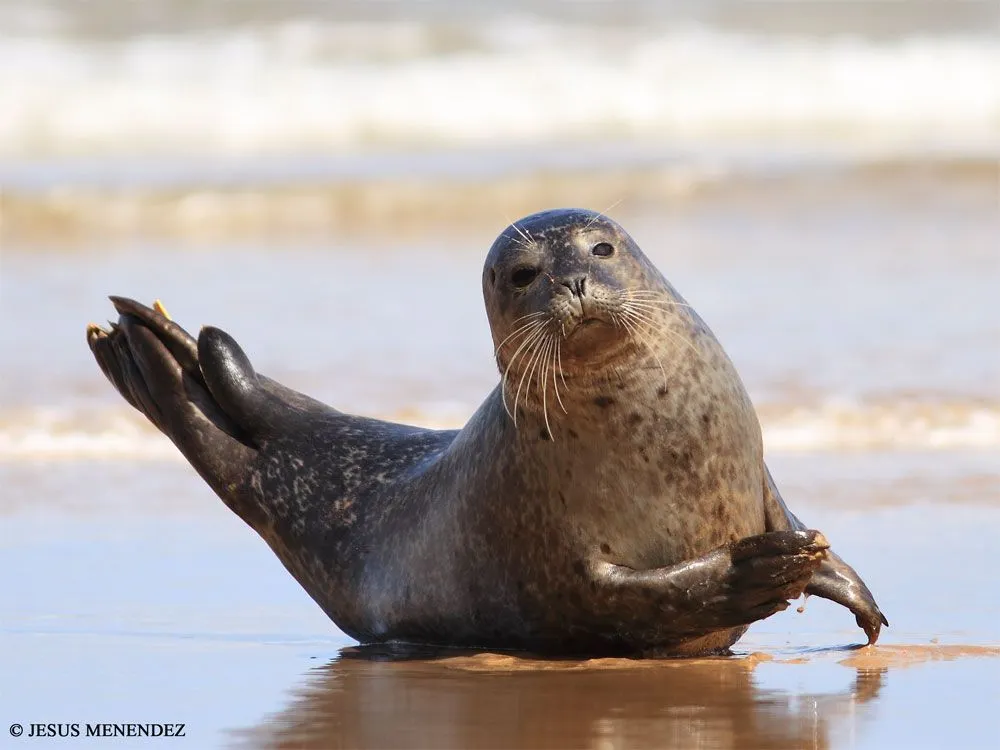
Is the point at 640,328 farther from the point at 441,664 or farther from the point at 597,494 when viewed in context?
the point at 441,664

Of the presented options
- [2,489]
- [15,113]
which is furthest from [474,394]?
[15,113]

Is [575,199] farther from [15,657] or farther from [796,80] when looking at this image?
[15,657]

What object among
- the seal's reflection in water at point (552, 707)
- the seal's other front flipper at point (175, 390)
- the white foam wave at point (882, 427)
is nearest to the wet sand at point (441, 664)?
the seal's reflection in water at point (552, 707)

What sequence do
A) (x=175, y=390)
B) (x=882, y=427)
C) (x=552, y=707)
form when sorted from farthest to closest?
(x=882, y=427) < (x=175, y=390) < (x=552, y=707)

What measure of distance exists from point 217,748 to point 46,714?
660 mm

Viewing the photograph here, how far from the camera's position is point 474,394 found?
10.2 metres

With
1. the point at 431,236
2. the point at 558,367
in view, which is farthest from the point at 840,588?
the point at 431,236

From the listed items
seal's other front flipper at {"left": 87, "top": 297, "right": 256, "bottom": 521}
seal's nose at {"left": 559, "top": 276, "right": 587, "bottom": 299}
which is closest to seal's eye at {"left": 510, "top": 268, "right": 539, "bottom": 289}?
seal's nose at {"left": 559, "top": 276, "right": 587, "bottom": 299}

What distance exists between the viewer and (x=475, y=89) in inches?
856

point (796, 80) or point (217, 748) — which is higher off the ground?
point (796, 80)

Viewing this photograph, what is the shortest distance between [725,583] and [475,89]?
56.9ft

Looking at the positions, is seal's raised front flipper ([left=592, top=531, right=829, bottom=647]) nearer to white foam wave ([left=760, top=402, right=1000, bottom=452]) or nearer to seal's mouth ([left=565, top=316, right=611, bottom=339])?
seal's mouth ([left=565, top=316, right=611, bottom=339])

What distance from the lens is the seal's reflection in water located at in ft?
13.9

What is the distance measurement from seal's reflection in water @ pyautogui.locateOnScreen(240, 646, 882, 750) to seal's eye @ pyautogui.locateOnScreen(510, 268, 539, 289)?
105 cm
